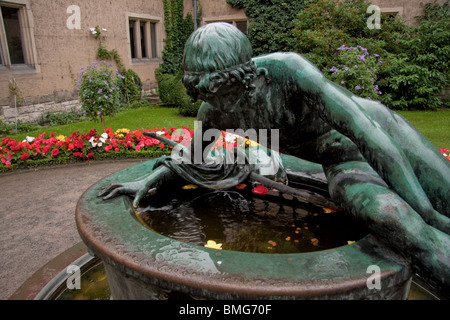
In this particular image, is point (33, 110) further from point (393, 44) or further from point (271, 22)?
point (393, 44)

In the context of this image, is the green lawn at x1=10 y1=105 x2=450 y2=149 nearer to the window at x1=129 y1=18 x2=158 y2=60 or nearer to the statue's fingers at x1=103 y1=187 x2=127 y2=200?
the window at x1=129 y1=18 x2=158 y2=60

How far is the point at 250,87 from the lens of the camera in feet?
5.55

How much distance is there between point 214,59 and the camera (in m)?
1.53

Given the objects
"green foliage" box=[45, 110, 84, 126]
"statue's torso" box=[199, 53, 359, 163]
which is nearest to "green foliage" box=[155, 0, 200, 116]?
"green foliage" box=[45, 110, 84, 126]

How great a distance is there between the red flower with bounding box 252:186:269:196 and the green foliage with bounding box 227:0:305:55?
12.5m

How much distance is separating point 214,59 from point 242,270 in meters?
0.91

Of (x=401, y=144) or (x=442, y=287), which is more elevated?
(x=401, y=144)

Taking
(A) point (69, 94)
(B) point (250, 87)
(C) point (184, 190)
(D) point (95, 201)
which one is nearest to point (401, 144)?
(B) point (250, 87)

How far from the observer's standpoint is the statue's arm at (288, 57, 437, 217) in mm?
1465

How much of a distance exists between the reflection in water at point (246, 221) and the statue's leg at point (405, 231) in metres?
0.52

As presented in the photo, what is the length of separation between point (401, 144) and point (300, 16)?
12.2 metres

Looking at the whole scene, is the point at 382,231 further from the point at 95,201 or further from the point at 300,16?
the point at 300,16

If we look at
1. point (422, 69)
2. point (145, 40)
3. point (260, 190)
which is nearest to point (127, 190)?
point (260, 190)

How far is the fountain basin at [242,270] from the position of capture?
1.31m
